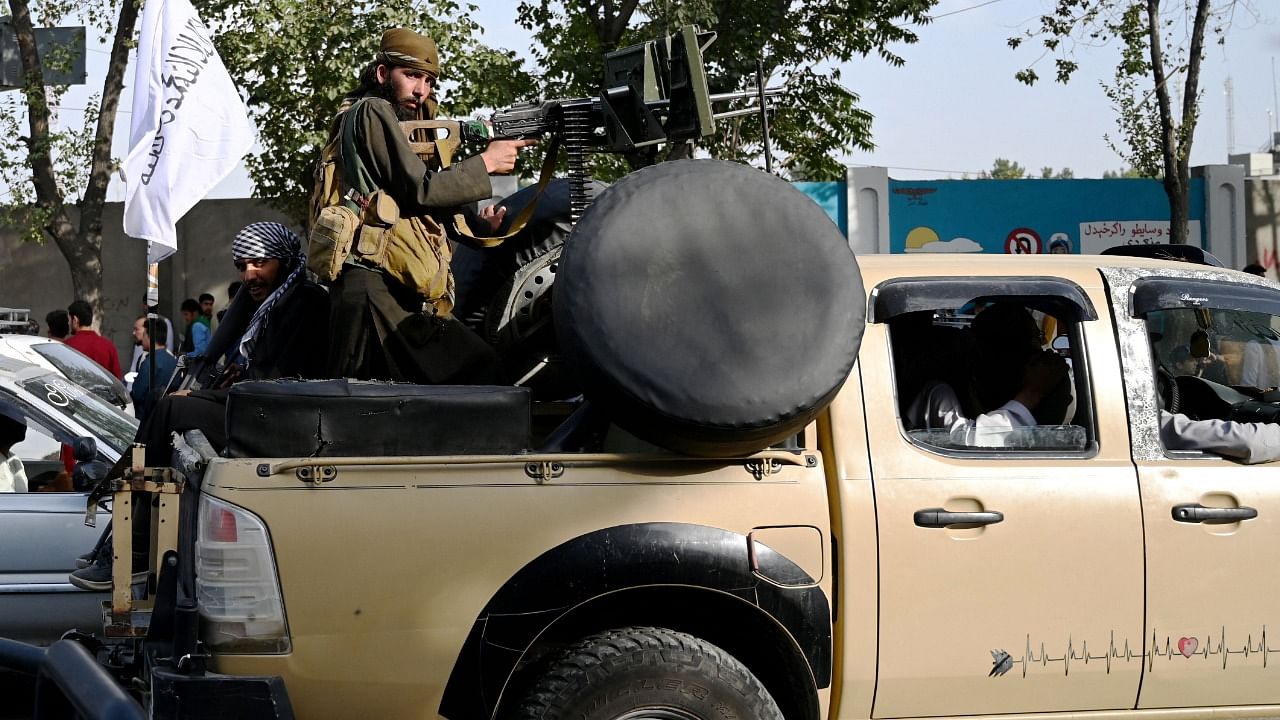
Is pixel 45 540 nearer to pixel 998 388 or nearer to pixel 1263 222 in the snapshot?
pixel 998 388

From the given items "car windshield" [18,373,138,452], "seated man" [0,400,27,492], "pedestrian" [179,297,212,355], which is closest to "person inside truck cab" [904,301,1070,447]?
"car windshield" [18,373,138,452]

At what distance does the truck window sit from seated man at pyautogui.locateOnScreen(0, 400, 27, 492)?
3.67 m

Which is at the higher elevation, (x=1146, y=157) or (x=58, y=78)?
(x=58, y=78)

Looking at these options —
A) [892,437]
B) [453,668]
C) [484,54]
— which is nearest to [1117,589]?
[892,437]

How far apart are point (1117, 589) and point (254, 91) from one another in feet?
42.5

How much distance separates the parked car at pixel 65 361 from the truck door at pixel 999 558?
13.5 ft

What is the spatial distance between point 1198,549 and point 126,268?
19848mm

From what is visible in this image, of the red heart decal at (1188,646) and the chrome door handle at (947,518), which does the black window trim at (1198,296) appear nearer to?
the chrome door handle at (947,518)

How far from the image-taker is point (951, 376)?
396cm

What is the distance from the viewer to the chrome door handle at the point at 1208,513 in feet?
11.7

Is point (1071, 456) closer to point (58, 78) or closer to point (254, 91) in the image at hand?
point (254, 91)

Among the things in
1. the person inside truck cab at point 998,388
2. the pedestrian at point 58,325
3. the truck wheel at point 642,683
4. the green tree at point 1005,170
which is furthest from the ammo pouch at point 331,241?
the green tree at point 1005,170

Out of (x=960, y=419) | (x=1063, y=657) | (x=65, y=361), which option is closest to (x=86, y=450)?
(x=65, y=361)

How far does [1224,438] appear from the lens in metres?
3.75
